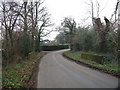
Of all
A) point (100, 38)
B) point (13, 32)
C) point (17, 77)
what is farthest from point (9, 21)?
point (100, 38)

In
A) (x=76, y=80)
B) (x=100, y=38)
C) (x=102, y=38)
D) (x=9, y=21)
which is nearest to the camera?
(x=76, y=80)

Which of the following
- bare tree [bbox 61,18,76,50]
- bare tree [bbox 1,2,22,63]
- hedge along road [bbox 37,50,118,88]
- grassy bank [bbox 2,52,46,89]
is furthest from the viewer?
bare tree [bbox 61,18,76,50]

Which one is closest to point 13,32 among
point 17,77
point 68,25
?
point 17,77

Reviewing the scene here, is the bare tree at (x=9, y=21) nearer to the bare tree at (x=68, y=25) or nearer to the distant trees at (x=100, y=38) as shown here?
the distant trees at (x=100, y=38)

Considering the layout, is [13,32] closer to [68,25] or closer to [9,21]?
[9,21]

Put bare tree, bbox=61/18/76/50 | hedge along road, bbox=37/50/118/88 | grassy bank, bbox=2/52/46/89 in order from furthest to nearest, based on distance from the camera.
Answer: bare tree, bbox=61/18/76/50, hedge along road, bbox=37/50/118/88, grassy bank, bbox=2/52/46/89

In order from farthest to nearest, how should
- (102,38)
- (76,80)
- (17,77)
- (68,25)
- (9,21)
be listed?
(68,25)
(102,38)
(9,21)
(17,77)
(76,80)

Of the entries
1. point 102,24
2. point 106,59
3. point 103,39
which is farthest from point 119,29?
point 102,24

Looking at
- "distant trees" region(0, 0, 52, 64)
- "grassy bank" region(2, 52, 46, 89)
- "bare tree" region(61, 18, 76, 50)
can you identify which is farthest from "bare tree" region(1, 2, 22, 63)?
"bare tree" region(61, 18, 76, 50)

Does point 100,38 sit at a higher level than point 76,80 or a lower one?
higher

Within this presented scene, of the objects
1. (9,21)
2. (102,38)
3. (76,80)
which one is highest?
(9,21)

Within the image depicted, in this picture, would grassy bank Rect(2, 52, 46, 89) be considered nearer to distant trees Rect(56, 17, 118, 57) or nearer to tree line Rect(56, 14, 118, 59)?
tree line Rect(56, 14, 118, 59)

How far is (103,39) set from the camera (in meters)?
17.6

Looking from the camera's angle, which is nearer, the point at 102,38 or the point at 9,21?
the point at 9,21
